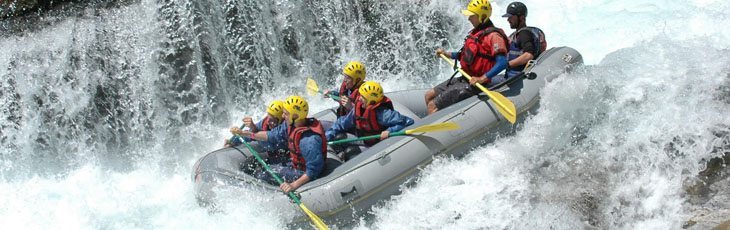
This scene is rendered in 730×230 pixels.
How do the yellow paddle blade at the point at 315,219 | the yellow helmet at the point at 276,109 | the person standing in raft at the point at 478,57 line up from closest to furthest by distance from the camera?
the yellow paddle blade at the point at 315,219 → the yellow helmet at the point at 276,109 → the person standing in raft at the point at 478,57

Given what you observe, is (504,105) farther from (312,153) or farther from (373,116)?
(312,153)

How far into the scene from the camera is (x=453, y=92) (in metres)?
7.29

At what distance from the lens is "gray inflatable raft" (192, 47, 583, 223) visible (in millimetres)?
6203

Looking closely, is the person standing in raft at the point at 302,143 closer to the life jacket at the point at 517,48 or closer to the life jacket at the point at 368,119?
the life jacket at the point at 368,119

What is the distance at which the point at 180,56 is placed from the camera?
916 centimetres

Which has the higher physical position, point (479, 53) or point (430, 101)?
point (479, 53)

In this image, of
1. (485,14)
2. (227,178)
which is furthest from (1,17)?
(485,14)

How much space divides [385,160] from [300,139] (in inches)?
Result: 30.7

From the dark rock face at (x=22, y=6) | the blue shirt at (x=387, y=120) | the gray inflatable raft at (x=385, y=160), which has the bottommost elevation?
the gray inflatable raft at (x=385, y=160)

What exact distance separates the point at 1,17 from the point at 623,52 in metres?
7.86

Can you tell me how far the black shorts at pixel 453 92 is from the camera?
7.20 m

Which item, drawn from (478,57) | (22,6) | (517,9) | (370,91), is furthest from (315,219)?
(22,6)

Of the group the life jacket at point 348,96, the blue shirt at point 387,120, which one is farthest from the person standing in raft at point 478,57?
the life jacket at point 348,96

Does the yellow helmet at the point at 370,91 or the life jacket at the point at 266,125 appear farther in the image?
the life jacket at the point at 266,125
